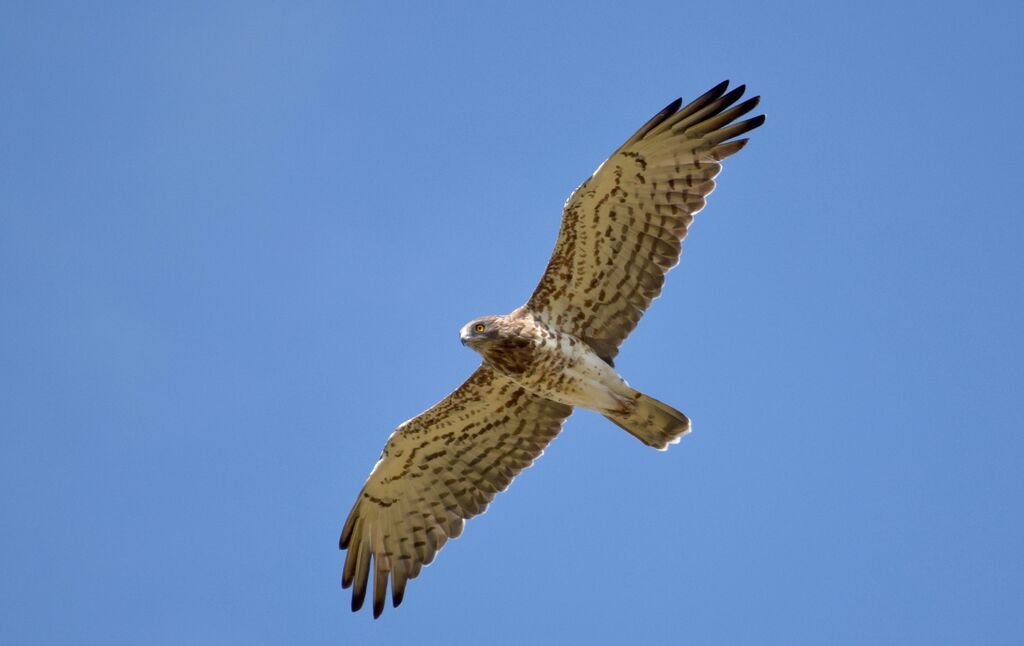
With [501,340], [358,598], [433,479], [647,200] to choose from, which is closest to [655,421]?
[501,340]

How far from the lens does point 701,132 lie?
41.5ft

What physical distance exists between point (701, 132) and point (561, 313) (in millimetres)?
2158

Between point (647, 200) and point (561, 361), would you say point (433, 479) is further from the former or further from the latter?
point (647, 200)

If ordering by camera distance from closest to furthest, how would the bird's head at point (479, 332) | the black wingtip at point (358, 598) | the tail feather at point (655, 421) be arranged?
the bird's head at point (479, 332) < the tail feather at point (655, 421) < the black wingtip at point (358, 598)

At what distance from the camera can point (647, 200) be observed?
12672 millimetres

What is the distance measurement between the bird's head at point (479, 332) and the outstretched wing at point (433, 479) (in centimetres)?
117

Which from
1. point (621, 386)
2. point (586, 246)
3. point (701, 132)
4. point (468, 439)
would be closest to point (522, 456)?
point (468, 439)

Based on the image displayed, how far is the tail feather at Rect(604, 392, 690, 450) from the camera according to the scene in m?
12.9

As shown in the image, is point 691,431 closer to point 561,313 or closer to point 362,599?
point 561,313

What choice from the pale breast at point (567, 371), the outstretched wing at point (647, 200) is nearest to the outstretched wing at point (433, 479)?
the pale breast at point (567, 371)

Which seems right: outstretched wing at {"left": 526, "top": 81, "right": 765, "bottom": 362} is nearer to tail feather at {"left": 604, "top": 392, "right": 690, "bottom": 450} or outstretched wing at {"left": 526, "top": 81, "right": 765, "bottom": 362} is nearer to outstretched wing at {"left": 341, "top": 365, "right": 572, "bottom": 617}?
tail feather at {"left": 604, "top": 392, "right": 690, "bottom": 450}

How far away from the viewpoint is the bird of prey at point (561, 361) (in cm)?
1262

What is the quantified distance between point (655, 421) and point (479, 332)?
1910 mm

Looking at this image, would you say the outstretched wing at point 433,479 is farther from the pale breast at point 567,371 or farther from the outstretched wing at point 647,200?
the outstretched wing at point 647,200
